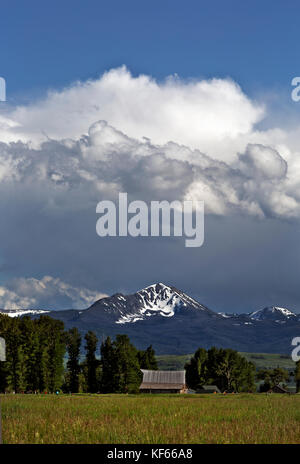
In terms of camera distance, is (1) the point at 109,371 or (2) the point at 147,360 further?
(2) the point at 147,360

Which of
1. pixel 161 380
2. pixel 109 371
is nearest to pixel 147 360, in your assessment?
pixel 161 380

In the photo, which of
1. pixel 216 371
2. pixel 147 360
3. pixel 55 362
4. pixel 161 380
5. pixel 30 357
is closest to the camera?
pixel 30 357

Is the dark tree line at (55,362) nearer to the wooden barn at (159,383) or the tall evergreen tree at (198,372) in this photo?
the wooden barn at (159,383)

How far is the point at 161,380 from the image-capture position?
171 metres

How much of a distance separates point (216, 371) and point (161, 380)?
743 inches

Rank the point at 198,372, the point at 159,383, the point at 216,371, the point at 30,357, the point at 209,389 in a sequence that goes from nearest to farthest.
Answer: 1. the point at 30,357
2. the point at 159,383
3. the point at 216,371
4. the point at 209,389
5. the point at 198,372

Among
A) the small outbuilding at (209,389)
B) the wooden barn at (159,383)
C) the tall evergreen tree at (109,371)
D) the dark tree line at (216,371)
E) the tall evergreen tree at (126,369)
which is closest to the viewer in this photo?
the tall evergreen tree at (126,369)

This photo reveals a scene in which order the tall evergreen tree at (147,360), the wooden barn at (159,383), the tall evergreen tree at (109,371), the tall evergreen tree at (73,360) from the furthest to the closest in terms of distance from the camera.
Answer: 1. the tall evergreen tree at (147,360)
2. the wooden barn at (159,383)
3. the tall evergreen tree at (73,360)
4. the tall evergreen tree at (109,371)

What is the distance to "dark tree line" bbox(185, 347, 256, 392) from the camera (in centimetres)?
17875

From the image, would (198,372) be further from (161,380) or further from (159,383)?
(159,383)

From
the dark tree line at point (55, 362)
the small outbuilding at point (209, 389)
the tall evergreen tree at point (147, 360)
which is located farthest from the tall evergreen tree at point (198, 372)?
the dark tree line at point (55, 362)

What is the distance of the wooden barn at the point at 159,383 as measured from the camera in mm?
169000

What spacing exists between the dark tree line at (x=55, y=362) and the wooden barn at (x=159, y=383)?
1075 inches
